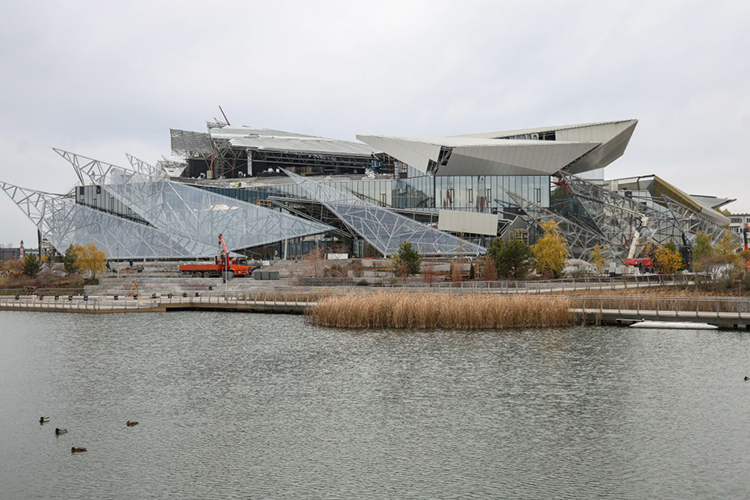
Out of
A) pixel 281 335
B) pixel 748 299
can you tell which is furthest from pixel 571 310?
pixel 281 335

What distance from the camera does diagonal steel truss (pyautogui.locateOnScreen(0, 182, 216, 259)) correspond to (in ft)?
284

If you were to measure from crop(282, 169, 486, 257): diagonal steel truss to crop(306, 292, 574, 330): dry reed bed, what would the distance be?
1244 inches

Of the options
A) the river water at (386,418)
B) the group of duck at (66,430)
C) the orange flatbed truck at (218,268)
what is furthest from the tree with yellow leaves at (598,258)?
the group of duck at (66,430)

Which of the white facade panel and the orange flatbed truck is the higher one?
the white facade panel

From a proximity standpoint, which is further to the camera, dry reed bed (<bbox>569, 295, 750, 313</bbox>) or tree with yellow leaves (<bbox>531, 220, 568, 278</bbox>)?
tree with yellow leaves (<bbox>531, 220, 568, 278</bbox>)

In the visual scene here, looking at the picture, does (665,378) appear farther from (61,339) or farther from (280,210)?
(280,210)

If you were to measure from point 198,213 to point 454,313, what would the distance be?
59745mm

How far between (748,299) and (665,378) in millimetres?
15427

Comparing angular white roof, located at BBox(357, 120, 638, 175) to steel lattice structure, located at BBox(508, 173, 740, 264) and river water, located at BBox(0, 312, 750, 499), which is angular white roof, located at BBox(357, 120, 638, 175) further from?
river water, located at BBox(0, 312, 750, 499)

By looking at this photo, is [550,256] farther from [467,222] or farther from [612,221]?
[612,221]

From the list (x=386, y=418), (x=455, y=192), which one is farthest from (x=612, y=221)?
(x=386, y=418)

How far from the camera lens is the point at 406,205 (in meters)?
85.9

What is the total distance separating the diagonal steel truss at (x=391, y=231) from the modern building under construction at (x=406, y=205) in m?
0.17

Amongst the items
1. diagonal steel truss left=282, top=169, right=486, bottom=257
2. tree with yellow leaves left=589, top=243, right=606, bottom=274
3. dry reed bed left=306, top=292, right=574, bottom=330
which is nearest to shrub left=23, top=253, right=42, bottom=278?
diagonal steel truss left=282, top=169, right=486, bottom=257
